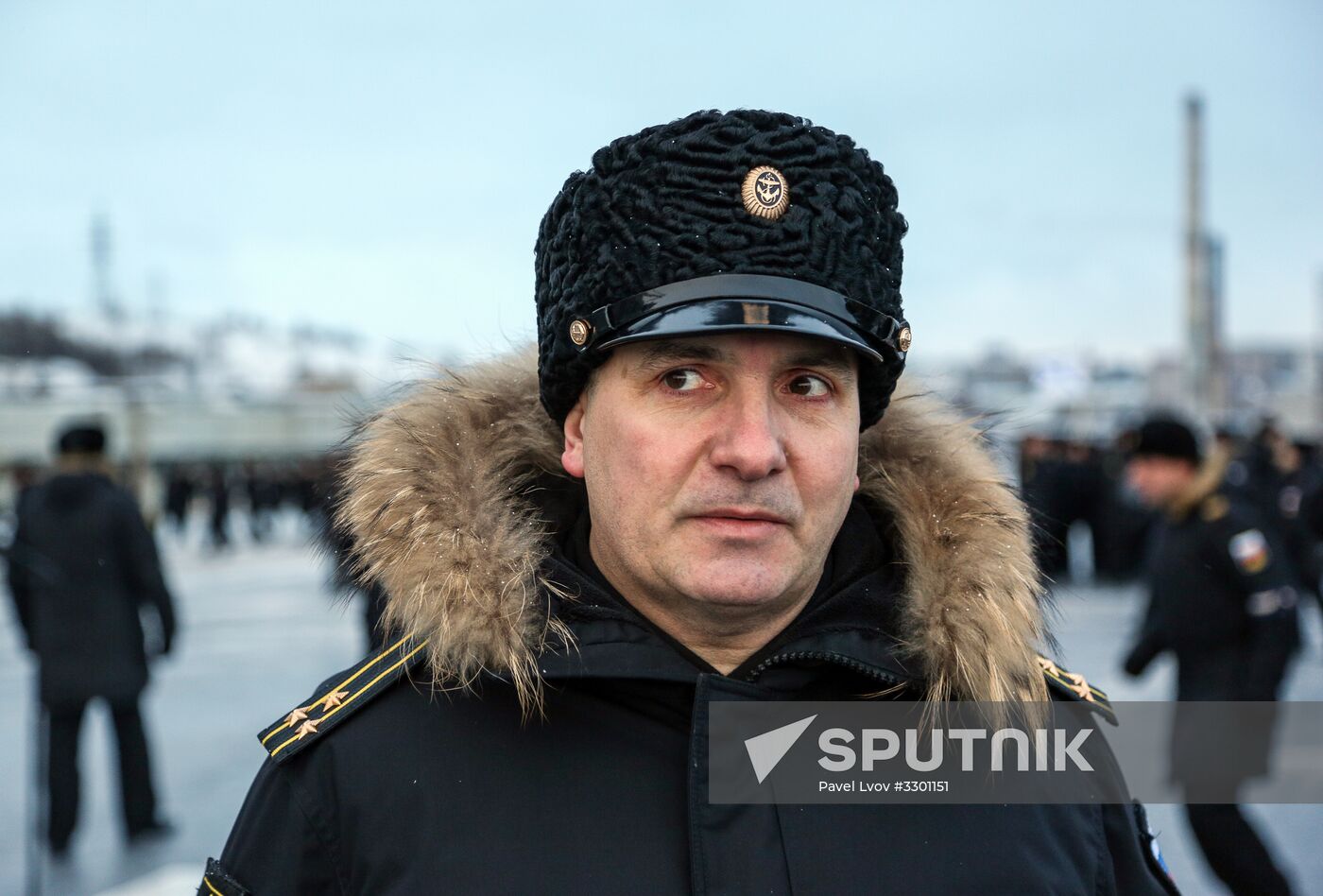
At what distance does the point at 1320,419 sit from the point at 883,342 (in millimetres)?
45878

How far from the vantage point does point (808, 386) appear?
1.68 m

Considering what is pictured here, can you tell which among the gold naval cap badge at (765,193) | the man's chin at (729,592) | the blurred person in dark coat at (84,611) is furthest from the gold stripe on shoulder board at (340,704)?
the blurred person in dark coat at (84,611)

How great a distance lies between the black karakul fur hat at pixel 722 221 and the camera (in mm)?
1588

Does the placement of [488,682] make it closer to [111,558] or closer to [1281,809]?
[111,558]

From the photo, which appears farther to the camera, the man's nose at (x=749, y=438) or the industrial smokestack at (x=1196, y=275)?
the industrial smokestack at (x=1196, y=275)

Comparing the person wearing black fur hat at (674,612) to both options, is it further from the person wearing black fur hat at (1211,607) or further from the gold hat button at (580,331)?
the person wearing black fur hat at (1211,607)

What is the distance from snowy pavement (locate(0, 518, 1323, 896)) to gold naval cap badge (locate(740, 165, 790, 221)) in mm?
855

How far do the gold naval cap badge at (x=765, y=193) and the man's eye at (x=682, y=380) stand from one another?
24 centimetres

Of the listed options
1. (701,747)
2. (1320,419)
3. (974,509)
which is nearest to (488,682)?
(701,747)

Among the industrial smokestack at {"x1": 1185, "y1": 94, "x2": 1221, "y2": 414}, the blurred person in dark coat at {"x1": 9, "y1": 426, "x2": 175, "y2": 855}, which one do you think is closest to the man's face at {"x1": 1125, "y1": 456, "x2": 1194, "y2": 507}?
the blurred person in dark coat at {"x1": 9, "y1": 426, "x2": 175, "y2": 855}

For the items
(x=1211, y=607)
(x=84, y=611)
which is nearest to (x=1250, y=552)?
(x=1211, y=607)

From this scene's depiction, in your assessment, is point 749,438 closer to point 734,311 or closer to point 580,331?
point 734,311

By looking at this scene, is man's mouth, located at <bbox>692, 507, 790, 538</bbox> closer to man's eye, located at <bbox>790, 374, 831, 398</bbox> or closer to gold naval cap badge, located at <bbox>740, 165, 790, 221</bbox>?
man's eye, located at <bbox>790, 374, 831, 398</bbox>

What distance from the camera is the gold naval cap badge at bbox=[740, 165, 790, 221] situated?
1.59 m
